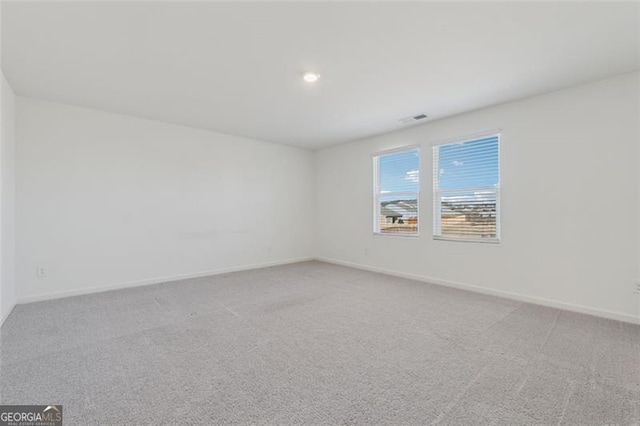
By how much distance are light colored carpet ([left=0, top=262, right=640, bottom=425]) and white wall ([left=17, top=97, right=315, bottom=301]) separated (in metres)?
0.65

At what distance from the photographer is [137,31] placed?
7.19 feet

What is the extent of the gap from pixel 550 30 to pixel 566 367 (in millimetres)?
2514

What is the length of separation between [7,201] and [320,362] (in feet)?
12.1

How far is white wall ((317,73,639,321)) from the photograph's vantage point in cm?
287

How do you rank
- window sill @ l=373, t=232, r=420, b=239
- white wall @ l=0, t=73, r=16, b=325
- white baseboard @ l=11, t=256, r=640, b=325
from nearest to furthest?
1. white wall @ l=0, t=73, r=16, b=325
2. white baseboard @ l=11, t=256, r=640, b=325
3. window sill @ l=373, t=232, r=420, b=239

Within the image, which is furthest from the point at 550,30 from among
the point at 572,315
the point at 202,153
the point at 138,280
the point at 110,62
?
the point at 138,280

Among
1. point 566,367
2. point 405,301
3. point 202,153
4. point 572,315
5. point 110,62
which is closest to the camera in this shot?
point 566,367

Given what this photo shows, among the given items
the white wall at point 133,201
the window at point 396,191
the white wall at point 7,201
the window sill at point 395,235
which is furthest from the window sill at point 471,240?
the white wall at point 7,201

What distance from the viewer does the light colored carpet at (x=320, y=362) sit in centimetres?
160

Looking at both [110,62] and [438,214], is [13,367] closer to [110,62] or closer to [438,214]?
[110,62]

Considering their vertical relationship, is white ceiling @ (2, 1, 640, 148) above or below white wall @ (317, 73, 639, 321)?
above

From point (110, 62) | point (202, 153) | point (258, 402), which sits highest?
point (110, 62)

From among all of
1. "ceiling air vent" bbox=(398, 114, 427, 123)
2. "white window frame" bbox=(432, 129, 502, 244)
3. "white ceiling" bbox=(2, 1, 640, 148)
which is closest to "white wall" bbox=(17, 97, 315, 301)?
"white ceiling" bbox=(2, 1, 640, 148)

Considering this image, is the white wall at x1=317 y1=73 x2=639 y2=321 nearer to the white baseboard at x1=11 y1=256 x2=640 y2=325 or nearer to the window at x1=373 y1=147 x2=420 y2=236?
the white baseboard at x1=11 y1=256 x2=640 y2=325
